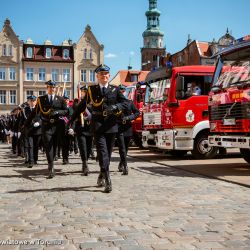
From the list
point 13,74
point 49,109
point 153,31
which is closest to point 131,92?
point 49,109

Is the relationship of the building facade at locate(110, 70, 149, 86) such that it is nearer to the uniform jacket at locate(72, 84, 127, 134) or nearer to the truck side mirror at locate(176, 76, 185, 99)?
the truck side mirror at locate(176, 76, 185, 99)

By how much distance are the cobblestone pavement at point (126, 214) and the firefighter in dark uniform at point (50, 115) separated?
729 millimetres

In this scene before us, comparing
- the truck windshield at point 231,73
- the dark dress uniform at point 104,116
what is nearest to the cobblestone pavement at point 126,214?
the dark dress uniform at point 104,116

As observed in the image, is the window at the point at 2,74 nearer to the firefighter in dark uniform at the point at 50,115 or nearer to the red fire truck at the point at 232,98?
the firefighter in dark uniform at the point at 50,115

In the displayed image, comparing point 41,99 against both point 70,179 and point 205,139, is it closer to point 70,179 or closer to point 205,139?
point 70,179

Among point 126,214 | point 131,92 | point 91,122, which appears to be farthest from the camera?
point 131,92

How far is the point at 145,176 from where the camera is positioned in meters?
10.1

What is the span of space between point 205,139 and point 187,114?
1084 mm

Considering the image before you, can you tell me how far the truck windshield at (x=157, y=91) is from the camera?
46.7 feet

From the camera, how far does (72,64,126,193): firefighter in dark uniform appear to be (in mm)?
7949

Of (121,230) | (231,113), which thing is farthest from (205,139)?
(121,230)

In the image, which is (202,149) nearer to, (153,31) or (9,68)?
(9,68)

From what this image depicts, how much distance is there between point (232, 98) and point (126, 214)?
519 cm

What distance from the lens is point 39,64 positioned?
7038 cm
